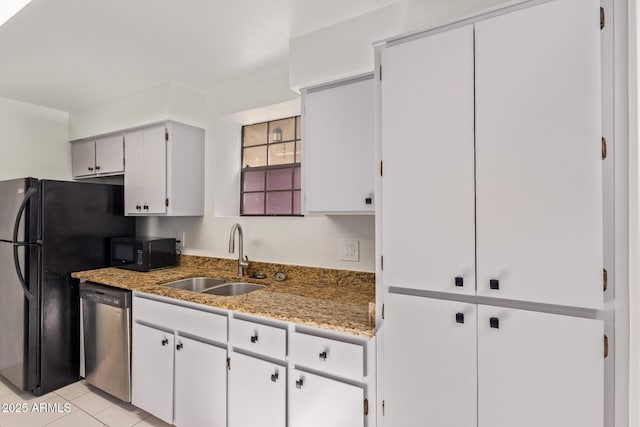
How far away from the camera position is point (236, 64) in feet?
7.47

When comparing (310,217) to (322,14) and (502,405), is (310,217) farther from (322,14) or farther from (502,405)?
(502,405)

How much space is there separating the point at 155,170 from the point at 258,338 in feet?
5.60

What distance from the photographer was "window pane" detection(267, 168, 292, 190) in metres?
2.66

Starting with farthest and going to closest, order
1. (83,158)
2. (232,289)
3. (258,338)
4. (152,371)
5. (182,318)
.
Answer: (83,158), (232,289), (152,371), (182,318), (258,338)

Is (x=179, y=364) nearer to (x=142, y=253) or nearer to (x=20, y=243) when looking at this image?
(x=142, y=253)

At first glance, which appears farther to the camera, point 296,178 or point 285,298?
point 296,178

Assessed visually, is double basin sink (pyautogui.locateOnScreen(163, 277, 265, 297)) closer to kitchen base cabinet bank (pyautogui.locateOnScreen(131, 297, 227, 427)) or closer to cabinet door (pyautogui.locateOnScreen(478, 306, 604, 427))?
kitchen base cabinet bank (pyautogui.locateOnScreen(131, 297, 227, 427))

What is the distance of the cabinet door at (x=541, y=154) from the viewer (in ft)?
3.31

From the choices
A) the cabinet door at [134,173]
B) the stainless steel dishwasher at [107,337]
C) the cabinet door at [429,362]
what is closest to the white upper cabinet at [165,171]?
the cabinet door at [134,173]

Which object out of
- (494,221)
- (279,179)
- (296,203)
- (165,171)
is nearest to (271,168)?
(279,179)

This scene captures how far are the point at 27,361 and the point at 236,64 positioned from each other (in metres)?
2.60

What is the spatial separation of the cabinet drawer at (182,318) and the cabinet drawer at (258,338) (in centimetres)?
8

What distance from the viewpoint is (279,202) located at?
269 centimetres

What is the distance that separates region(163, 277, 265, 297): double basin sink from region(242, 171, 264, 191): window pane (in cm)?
82
